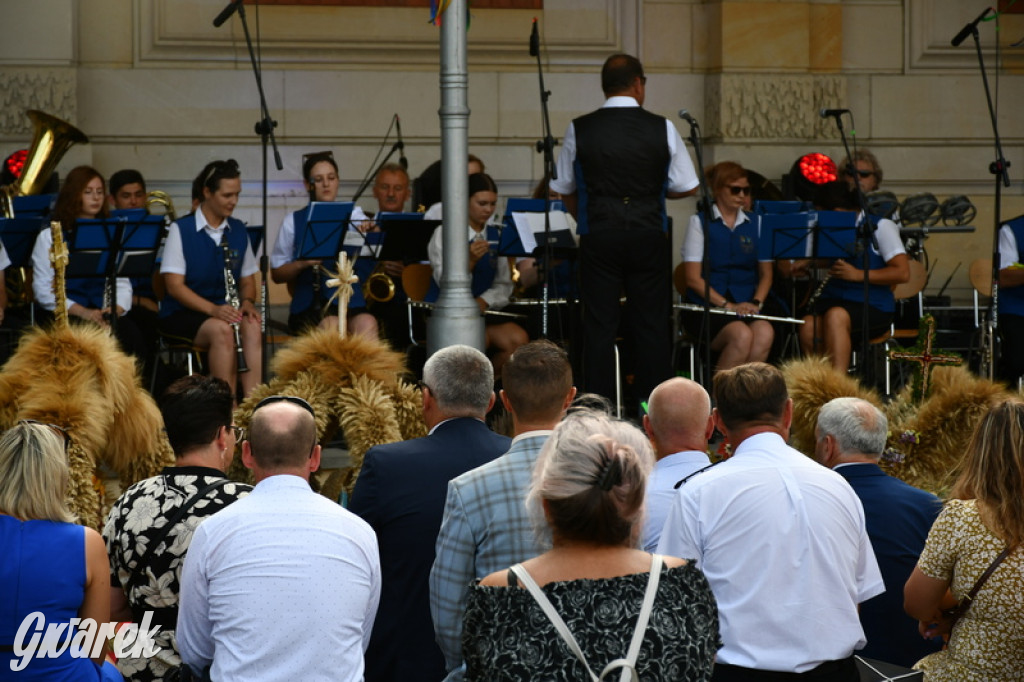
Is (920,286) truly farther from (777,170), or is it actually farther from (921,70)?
(921,70)

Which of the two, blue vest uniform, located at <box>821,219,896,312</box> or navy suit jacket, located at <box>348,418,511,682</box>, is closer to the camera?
navy suit jacket, located at <box>348,418,511,682</box>

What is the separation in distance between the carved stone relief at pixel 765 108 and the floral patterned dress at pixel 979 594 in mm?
7077

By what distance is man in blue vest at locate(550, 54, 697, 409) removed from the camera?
23.5 ft

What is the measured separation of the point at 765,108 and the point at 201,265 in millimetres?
4538

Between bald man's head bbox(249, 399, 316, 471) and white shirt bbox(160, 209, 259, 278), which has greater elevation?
white shirt bbox(160, 209, 259, 278)

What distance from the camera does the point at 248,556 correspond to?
292 centimetres

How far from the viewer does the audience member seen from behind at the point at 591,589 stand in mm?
2287

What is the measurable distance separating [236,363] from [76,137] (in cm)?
213

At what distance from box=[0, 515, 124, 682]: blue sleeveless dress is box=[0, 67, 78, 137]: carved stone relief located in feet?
22.5

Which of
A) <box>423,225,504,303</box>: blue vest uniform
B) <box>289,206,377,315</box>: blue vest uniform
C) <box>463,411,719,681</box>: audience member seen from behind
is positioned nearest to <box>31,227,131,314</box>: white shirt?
<box>289,206,377,315</box>: blue vest uniform

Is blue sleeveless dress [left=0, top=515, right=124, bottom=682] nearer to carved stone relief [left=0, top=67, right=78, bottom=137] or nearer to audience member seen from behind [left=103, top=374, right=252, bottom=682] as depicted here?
audience member seen from behind [left=103, top=374, right=252, bottom=682]

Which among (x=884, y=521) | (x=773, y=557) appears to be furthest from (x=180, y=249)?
(x=773, y=557)

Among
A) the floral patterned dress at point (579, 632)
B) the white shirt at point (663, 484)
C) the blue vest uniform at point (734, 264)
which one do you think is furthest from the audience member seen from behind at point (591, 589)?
the blue vest uniform at point (734, 264)

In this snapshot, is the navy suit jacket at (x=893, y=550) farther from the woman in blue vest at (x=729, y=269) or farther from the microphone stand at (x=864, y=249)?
the woman in blue vest at (x=729, y=269)
